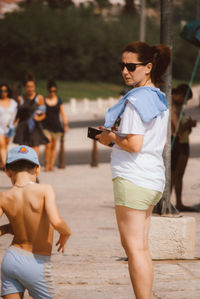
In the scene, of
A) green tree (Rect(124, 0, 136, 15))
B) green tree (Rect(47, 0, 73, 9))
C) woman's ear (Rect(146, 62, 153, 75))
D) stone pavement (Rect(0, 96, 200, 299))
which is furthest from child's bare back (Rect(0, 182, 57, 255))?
green tree (Rect(124, 0, 136, 15))

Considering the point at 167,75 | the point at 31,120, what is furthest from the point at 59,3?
the point at 167,75

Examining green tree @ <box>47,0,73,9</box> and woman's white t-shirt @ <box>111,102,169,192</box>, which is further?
green tree @ <box>47,0,73,9</box>

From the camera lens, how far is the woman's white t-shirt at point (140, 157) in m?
4.57

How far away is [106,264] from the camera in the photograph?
21.2ft

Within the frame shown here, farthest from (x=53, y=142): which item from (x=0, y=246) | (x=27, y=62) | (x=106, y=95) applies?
(x=27, y=62)

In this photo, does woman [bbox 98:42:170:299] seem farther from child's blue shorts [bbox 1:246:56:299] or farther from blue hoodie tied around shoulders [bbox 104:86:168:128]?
child's blue shorts [bbox 1:246:56:299]

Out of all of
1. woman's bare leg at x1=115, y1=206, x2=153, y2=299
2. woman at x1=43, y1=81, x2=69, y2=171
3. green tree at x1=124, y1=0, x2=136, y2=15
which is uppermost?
woman's bare leg at x1=115, y1=206, x2=153, y2=299

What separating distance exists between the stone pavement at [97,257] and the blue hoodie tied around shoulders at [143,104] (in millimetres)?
1487

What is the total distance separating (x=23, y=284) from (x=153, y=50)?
5.98 feet

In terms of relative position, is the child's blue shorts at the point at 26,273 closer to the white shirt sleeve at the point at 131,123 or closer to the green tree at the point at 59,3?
the white shirt sleeve at the point at 131,123

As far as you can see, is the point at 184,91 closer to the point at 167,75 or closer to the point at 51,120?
the point at 167,75

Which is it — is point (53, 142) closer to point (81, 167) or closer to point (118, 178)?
point (81, 167)

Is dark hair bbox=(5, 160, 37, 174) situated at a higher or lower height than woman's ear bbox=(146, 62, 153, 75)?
lower

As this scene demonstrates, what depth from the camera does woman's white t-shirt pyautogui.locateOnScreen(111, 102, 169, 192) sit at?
4.57 m
